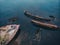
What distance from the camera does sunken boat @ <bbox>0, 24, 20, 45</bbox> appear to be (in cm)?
1318

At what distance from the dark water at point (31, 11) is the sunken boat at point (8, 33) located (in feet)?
2.20

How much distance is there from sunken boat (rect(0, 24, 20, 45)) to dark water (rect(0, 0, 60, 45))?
0.67 meters

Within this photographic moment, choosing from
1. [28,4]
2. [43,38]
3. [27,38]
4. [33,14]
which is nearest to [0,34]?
[27,38]

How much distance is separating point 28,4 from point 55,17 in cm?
490

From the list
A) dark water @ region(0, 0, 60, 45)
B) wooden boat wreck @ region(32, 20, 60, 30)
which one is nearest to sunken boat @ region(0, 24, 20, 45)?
dark water @ region(0, 0, 60, 45)

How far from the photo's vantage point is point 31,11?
1977 centimetres

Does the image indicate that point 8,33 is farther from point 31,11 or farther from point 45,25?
point 31,11

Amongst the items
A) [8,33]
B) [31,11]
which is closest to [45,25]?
[8,33]

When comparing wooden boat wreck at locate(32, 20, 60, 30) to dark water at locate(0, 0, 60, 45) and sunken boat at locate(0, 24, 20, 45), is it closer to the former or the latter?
dark water at locate(0, 0, 60, 45)

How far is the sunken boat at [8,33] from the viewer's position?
13180mm

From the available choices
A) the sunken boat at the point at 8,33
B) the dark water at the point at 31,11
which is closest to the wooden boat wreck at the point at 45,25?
the dark water at the point at 31,11

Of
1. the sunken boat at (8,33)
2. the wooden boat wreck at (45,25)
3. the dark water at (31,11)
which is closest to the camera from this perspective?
the sunken boat at (8,33)

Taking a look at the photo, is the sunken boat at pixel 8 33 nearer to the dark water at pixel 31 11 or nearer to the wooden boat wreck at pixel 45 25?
Result: the dark water at pixel 31 11

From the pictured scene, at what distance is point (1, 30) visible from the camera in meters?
14.9
